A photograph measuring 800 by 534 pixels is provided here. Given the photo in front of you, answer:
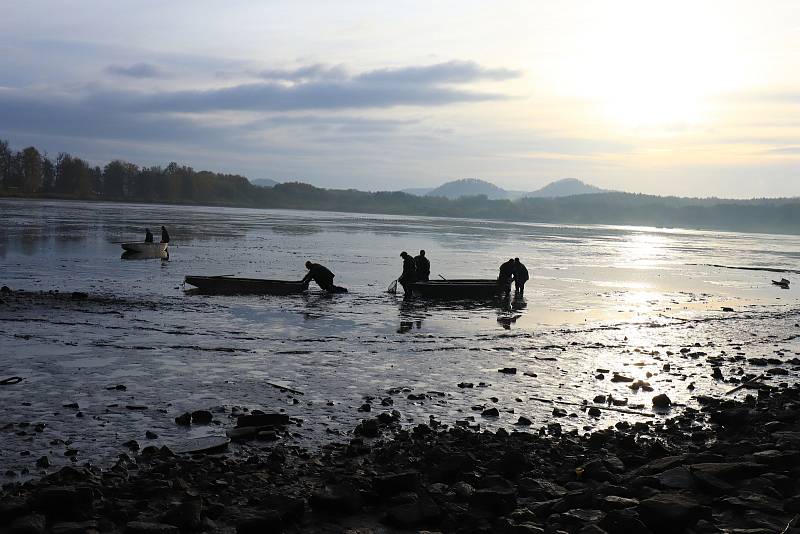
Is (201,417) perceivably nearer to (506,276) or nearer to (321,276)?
(321,276)

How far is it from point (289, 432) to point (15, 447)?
3730mm

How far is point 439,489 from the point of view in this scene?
8555mm

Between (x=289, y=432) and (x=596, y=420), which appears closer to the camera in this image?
(x=289, y=432)

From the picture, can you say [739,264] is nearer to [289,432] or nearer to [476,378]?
[476,378]

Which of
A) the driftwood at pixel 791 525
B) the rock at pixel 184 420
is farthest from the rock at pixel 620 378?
the rock at pixel 184 420

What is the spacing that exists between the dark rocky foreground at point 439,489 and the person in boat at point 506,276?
19.6 metres

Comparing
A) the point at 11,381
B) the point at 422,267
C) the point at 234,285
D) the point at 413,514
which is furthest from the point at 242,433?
the point at 422,267

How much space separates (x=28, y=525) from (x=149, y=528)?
1.11m

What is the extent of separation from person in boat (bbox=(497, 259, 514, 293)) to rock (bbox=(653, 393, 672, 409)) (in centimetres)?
1686

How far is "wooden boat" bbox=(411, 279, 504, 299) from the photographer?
29.5 metres

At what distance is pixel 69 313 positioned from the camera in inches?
860

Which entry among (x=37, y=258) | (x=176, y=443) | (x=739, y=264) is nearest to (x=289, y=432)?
(x=176, y=443)

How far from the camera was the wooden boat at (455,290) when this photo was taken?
29.5 meters

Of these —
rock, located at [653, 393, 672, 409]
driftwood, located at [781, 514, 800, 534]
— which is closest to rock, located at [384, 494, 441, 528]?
driftwood, located at [781, 514, 800, 534]
